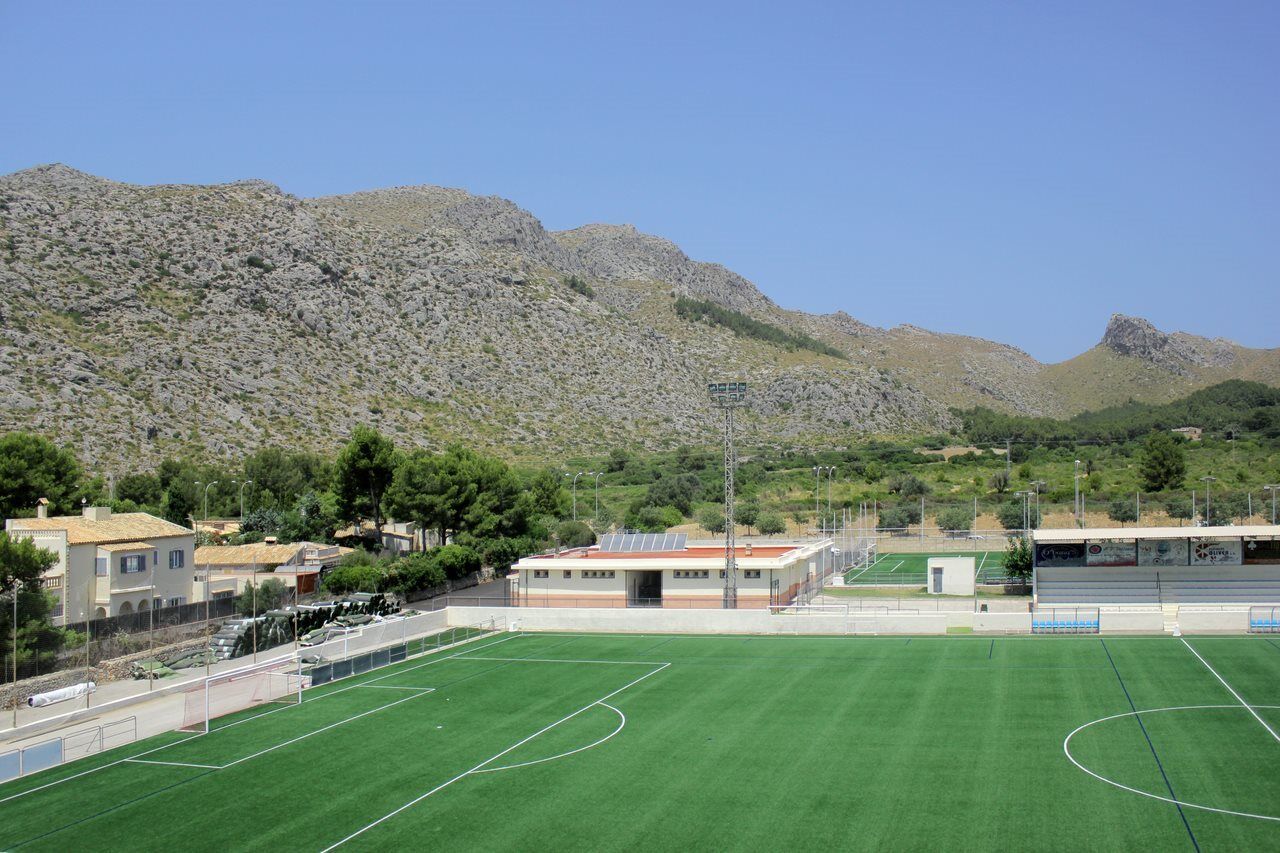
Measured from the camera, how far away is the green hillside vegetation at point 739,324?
534 ft

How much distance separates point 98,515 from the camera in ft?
152

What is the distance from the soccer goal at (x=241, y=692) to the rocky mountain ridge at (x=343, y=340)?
50.3 m

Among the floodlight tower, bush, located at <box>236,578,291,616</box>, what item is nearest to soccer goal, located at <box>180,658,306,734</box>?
bush, located at <box>236,578,291,616</box>

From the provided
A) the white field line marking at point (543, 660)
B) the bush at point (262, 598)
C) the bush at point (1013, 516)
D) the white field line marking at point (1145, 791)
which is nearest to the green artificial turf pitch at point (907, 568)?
the bush at point (1013, 516)

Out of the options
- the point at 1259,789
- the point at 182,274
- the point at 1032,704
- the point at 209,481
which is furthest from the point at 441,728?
the point at 182,274

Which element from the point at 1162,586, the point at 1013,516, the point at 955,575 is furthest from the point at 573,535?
the point at 1162,586

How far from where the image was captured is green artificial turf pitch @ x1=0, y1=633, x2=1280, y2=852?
19328 mm

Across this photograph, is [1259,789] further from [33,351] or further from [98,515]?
[33,351]

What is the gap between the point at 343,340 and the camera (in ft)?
354

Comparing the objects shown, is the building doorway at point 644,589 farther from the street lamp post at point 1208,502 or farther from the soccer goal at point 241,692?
the street lamp post at point 1208,502

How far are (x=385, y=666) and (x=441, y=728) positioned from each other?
31.4 ft

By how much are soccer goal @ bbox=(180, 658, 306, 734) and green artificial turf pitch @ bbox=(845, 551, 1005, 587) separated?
34.9 metres

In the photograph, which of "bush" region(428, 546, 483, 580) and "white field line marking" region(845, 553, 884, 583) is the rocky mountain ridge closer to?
"bush" region(428, 546, 483, 580)

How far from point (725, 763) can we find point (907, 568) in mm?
44875
